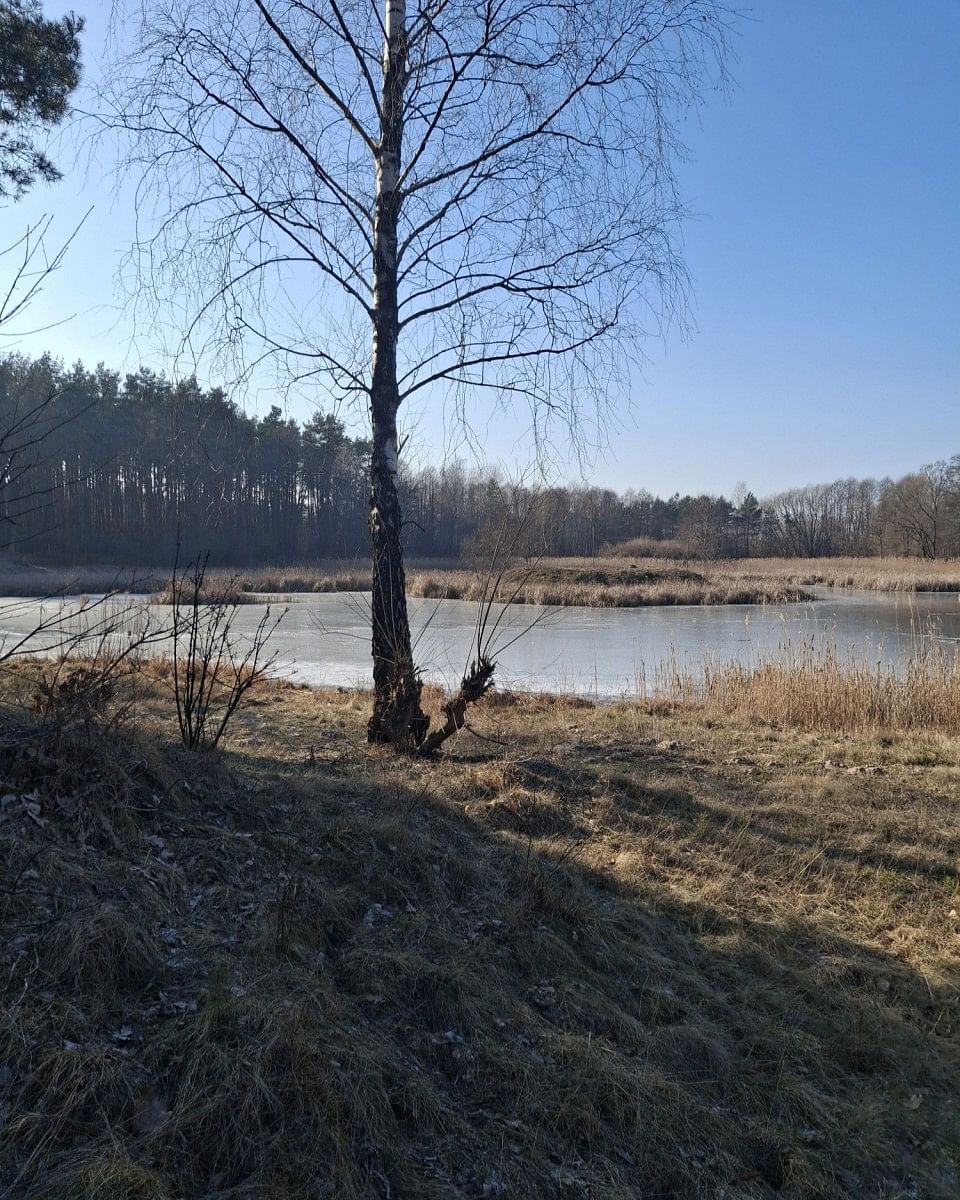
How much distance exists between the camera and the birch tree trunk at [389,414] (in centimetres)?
575

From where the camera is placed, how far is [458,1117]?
2.38 metres

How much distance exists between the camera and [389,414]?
5980 mm

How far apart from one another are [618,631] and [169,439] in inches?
605

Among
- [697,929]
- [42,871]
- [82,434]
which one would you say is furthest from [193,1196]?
[82,434]

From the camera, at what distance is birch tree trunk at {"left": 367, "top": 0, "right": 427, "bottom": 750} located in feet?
18.9

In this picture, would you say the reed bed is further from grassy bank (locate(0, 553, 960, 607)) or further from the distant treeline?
grassy bank (locate(0, 553, 960, 607))

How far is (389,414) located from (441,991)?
4.17m

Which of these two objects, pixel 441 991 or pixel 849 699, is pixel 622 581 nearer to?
pixel 849 699

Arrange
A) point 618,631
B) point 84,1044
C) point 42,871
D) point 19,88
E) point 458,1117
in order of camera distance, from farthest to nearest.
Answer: point 618,631
point 19,88
point 42,871
point 458,1117
point 84,1044

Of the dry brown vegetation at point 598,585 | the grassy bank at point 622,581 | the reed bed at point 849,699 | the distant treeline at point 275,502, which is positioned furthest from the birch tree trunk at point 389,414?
the dry brown vegetation at point 598,585

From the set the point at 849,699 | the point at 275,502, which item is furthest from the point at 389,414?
the point at 275,502

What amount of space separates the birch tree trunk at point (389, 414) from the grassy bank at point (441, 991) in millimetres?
1106

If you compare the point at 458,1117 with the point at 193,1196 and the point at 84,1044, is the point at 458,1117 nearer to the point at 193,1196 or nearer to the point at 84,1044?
the point at 193,1196

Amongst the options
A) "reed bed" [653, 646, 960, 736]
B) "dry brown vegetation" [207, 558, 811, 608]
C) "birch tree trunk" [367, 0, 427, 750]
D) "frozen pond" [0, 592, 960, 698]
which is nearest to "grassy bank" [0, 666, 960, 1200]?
"birch tree trunk" [367, 0, 427, 750]
